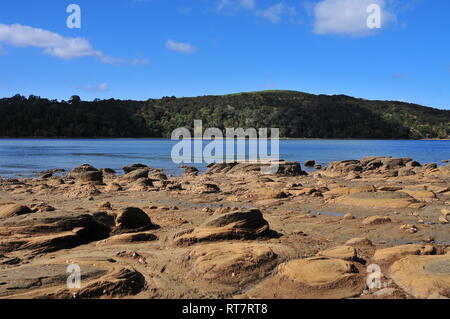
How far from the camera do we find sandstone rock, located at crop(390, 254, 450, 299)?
6.93 metres

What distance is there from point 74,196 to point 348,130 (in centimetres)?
15012

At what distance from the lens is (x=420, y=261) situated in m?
8.10

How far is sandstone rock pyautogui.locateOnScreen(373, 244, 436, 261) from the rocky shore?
23mm

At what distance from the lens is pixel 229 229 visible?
1030 cm

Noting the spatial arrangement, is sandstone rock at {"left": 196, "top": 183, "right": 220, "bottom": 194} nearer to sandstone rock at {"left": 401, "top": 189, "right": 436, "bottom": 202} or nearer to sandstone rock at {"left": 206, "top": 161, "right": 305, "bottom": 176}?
sandstone rock at {"left": 401, "top": 189, "right": 436, "bottom": 202}

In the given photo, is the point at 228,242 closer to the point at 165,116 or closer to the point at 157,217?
the point at 157,217

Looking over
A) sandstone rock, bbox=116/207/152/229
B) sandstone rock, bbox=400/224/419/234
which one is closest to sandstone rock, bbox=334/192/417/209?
sandstone rock, bbox=400/224/419/234

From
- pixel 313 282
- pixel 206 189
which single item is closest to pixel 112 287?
pixel 313 282

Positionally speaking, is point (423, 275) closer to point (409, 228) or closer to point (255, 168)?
point (409, 228)

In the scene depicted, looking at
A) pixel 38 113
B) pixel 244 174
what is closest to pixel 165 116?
pixel 38 113

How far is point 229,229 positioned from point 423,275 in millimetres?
4585

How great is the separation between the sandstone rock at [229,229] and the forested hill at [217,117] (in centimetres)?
13800

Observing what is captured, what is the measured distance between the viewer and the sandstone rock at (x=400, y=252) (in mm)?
8766
